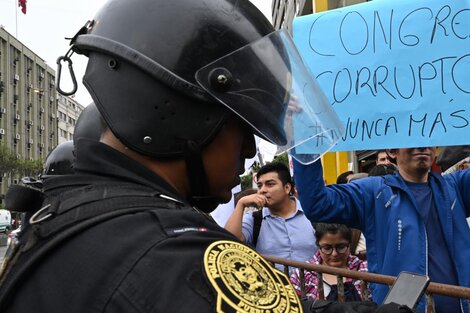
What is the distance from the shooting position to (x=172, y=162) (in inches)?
48.0

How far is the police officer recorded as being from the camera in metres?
0.87

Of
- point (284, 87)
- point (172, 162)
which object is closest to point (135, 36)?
point (172, 162)

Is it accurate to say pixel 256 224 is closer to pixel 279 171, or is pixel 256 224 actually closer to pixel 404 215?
pixel 279 171

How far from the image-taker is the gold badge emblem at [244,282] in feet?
2.81

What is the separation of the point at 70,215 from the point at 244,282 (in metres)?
0.34

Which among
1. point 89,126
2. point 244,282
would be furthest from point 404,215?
point 244,282

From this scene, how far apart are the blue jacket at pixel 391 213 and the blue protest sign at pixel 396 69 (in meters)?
0.22

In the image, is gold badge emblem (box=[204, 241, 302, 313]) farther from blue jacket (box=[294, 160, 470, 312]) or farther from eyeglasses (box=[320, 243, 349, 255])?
eyeglasses (box=[320, 243, 349, 255])

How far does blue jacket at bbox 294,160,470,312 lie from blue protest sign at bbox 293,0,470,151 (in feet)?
0.71

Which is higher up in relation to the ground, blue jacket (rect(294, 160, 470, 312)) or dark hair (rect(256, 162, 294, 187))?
dark hair (rect(256, 162, 294, 187))

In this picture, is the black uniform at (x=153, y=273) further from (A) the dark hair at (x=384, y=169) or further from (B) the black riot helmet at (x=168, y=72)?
(A) the dark hair at (x=384, y=169)

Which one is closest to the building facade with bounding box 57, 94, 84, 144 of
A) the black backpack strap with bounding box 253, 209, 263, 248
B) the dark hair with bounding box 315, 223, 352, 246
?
the black backpack strap with bounding box 253, 209, 263, 248

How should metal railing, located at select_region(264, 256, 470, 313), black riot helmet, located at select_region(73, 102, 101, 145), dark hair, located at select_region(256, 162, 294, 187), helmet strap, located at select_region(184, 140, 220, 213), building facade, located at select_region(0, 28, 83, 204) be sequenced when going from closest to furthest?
helmet strap, located at select_region(184, 140, 220, 213) → metal railing, located at select_region(264, 256, 470, 313) → black riot helmet, located at select_region(73, 102, 101, 145) → dark hair, located at select_region(256, 162, 294, 187) → building facade, located at select_region(0, 28, 83, 204)

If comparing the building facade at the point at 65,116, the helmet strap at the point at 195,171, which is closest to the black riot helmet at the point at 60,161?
the helmet strap at the point at 195,171
